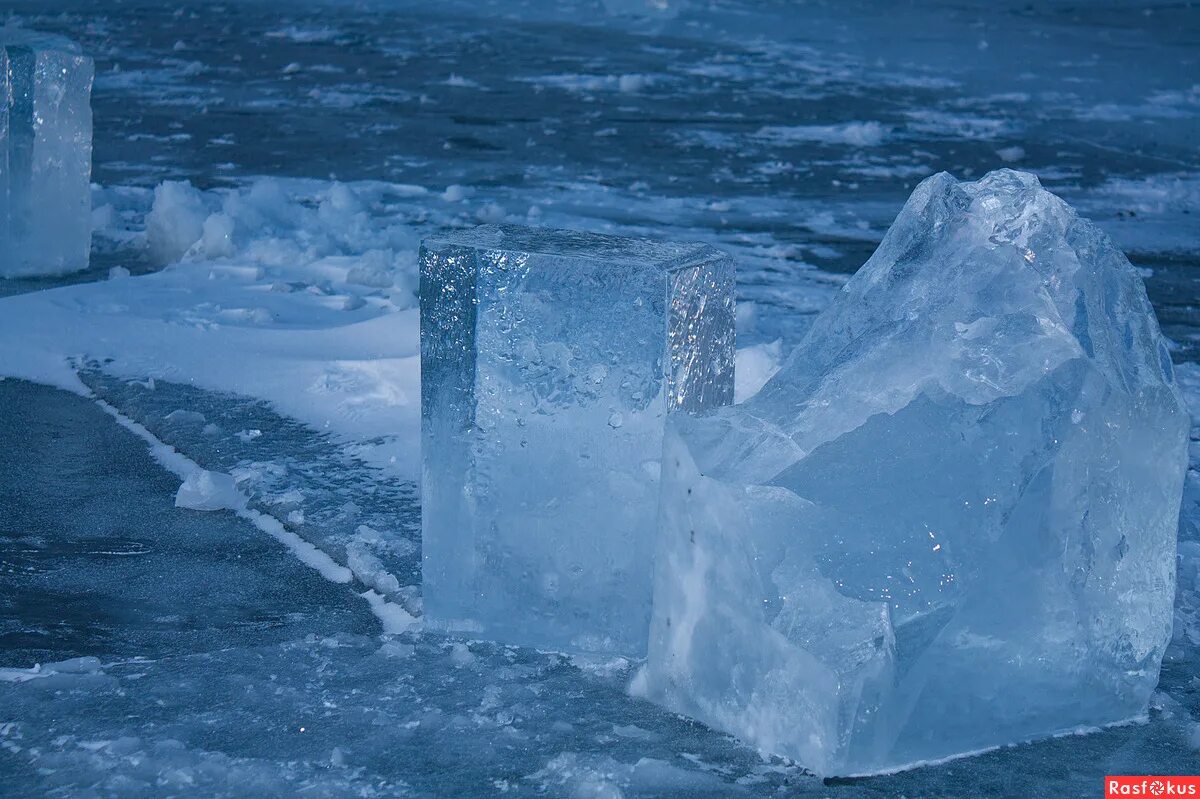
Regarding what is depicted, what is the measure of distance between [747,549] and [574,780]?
42cm

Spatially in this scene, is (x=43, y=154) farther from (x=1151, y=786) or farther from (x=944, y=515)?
(x=1151, y=786)

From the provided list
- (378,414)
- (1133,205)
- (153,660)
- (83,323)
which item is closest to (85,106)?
(83,323)

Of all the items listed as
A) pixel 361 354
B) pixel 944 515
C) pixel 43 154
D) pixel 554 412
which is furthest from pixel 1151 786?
pixel 43 154

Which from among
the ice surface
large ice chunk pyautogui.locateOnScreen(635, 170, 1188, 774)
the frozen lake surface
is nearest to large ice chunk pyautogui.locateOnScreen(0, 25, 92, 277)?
the frozen lake surface

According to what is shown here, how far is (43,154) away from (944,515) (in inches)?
148

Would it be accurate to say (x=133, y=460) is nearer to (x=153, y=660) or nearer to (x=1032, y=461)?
(x=153, y=660)

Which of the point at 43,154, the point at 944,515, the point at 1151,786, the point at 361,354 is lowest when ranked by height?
the point at 1151,786

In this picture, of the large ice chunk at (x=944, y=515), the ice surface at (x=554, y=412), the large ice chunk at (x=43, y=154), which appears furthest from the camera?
the large ice chunk at (x=43, y=154)

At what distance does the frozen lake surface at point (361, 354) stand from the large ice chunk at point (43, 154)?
18 cm

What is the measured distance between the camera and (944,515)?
83.9 inches

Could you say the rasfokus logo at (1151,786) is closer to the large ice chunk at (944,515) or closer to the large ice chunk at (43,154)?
the large ice chunk at (944,515)

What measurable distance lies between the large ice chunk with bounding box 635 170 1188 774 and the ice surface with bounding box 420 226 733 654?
5.2 inches

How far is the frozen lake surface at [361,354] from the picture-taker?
218cm

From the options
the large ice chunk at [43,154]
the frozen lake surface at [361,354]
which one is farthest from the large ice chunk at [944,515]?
the large ice chunk at [43,154]
